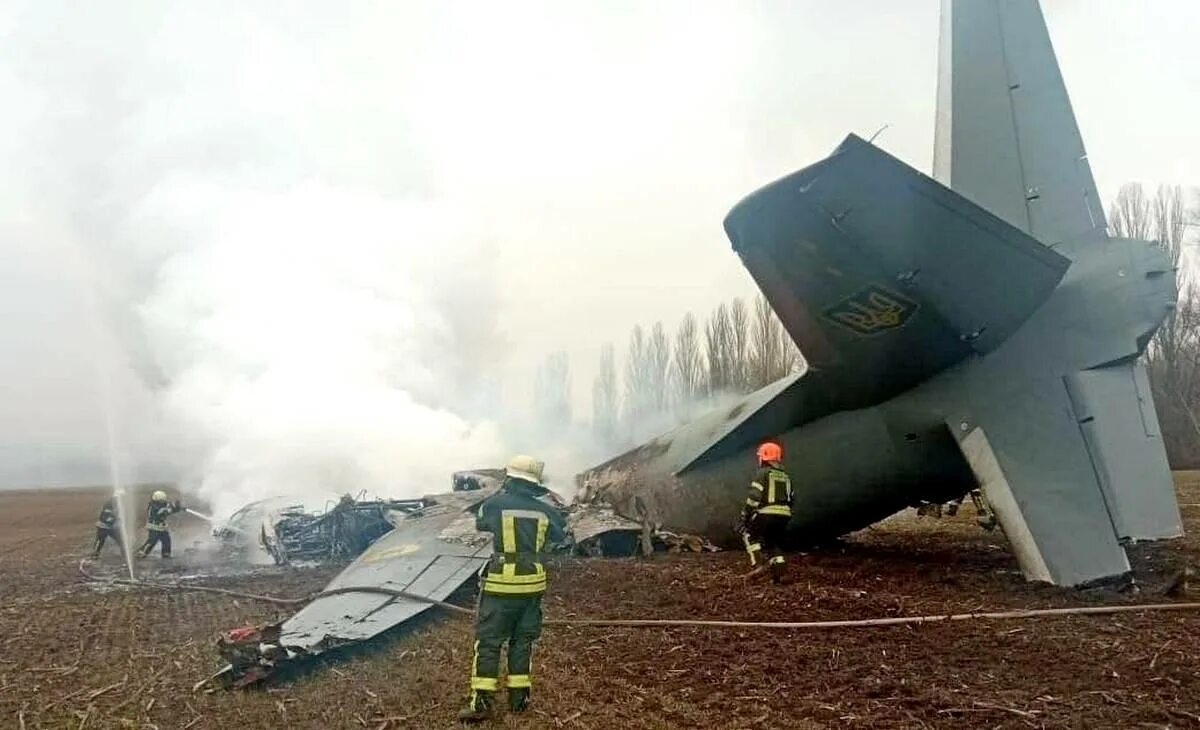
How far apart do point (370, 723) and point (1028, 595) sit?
5.68 m

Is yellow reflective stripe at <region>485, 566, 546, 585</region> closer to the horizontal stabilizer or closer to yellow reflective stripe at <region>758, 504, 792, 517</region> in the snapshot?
the horizontal stabilizer

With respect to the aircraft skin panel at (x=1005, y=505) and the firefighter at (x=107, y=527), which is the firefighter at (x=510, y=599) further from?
the firefighter at (x=107, y=527)

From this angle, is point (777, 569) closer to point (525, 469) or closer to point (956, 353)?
point (956, 353)

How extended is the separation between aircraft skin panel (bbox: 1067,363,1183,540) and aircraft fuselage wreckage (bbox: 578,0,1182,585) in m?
0.02

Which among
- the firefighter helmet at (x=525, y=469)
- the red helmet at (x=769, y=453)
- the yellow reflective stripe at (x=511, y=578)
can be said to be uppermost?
the red helmet at (x=769, y=453)

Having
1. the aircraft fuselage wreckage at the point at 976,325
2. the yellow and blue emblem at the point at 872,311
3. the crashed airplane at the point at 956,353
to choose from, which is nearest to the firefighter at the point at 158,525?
the crashed airplane at the point at 956,353

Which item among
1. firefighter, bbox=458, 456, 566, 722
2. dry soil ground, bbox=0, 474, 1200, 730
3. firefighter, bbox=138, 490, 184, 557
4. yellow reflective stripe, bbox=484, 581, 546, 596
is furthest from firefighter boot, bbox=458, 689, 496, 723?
firefighter, bbox=138, 490, 184, 557

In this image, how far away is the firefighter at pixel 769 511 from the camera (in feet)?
30.9

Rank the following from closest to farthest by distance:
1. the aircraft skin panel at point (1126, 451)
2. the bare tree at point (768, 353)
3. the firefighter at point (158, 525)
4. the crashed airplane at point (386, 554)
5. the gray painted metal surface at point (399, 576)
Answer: the crashed airplane at point (386, 554) < the gray painted metal surface at point (399, 576) < the aircraft skin panel at point (1126, 451) < the firefighter at point (158, 525) < the bare tree at point (768, 353)

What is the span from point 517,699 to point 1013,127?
28.2 ft

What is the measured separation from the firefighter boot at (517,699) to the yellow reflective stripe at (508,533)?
0.87 meters

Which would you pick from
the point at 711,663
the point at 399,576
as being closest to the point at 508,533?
the point at 711,663

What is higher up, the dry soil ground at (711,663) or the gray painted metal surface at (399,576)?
the gray painted metal surface at (399,576)

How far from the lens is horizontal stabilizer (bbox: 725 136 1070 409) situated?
7.49 m
